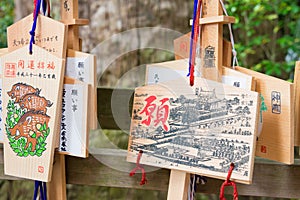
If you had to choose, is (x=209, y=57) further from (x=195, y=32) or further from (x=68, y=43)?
(x=68, y=43)

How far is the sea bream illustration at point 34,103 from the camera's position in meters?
0.82

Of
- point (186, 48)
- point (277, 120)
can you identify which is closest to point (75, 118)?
point (186, 48)

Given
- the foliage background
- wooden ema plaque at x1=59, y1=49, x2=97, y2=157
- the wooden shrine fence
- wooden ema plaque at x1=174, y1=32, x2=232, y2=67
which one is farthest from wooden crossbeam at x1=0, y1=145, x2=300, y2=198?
the foliage background

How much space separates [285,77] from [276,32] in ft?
0.91

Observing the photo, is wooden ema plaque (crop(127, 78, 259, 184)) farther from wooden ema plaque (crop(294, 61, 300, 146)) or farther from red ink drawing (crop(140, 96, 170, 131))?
wooden ema plaque (crop(294, 61, 300, 146))

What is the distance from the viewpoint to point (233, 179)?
2.40 ft

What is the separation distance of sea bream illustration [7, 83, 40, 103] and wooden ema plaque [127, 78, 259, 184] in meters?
0.19

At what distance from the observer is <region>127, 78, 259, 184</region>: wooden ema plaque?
724 millimetres

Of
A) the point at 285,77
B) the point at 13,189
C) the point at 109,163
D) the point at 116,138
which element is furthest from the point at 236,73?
the point at 285,77

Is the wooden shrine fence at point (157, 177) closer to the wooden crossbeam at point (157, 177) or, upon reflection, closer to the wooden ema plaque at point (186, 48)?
the wooden crossbeam at point (157, 177)

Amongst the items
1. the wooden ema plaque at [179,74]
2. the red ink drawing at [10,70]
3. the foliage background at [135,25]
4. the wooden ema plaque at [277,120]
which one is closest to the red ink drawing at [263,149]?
the wooden ema plaque at [277,120]

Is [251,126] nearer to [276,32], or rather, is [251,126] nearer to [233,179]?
[233,179]

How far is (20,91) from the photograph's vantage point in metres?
0.85

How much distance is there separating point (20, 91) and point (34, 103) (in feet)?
0.13
